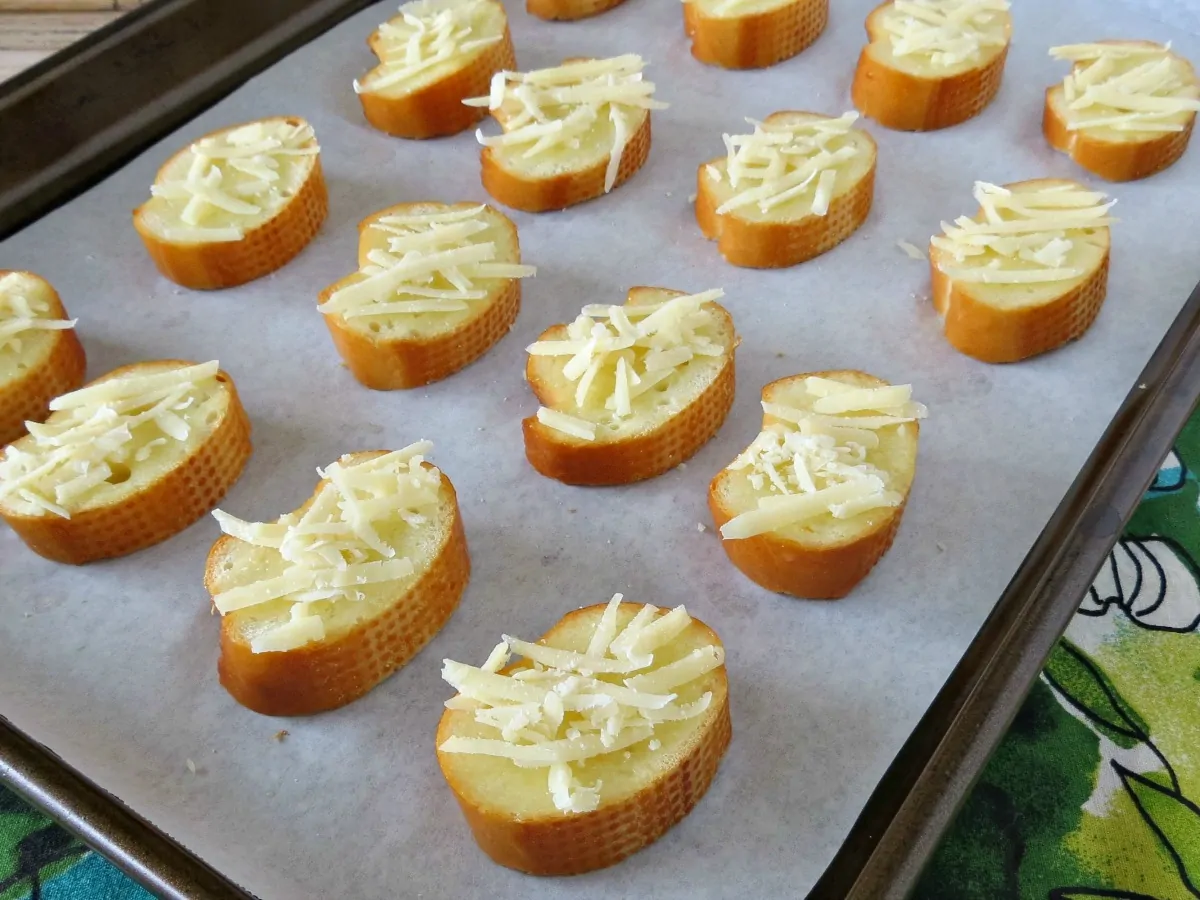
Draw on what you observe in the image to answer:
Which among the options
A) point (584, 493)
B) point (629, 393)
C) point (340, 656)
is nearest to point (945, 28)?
point (629, 393)

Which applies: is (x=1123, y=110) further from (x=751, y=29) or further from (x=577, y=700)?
(x=577, y=700)

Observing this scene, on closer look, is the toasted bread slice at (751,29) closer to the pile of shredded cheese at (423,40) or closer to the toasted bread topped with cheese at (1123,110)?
the pile of shredded cheese at (423,40)

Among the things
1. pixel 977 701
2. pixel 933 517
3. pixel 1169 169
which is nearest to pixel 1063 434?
pixel 933 517

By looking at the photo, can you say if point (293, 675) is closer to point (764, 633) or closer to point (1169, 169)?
point (764, 633)

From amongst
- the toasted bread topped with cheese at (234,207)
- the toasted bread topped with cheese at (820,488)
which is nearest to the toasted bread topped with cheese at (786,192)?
the toasted bread topped with cheese at (820,488)

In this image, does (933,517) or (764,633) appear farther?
(933,517)

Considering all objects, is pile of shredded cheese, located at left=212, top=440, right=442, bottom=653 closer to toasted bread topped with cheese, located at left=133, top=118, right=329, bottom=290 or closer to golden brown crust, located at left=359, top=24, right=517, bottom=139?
toasted bread topped with cheese, located at left=133, top=118, right=329, bottom=290
